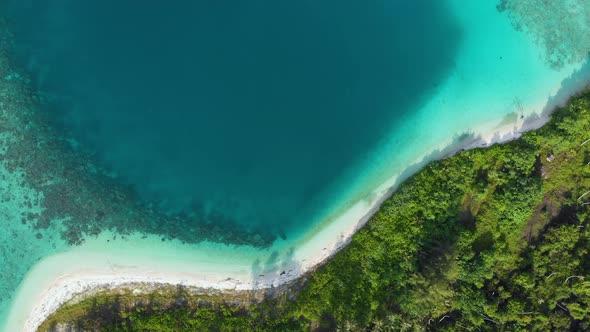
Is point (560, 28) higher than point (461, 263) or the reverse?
higher

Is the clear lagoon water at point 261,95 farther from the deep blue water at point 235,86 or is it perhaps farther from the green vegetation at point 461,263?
the green vegetation at point 461,263

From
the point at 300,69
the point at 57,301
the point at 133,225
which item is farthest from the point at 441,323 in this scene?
the point at 57,301

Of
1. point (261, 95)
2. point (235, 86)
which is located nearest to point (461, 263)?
point (261, 95)

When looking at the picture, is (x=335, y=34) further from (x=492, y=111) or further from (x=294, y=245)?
(x=294, y=245)

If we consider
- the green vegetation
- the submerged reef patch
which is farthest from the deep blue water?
the submerged reef patch

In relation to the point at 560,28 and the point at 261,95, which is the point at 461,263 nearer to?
the point at 261,95

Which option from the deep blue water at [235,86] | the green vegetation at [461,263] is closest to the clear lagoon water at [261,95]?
the deep blue water at [235,86]
